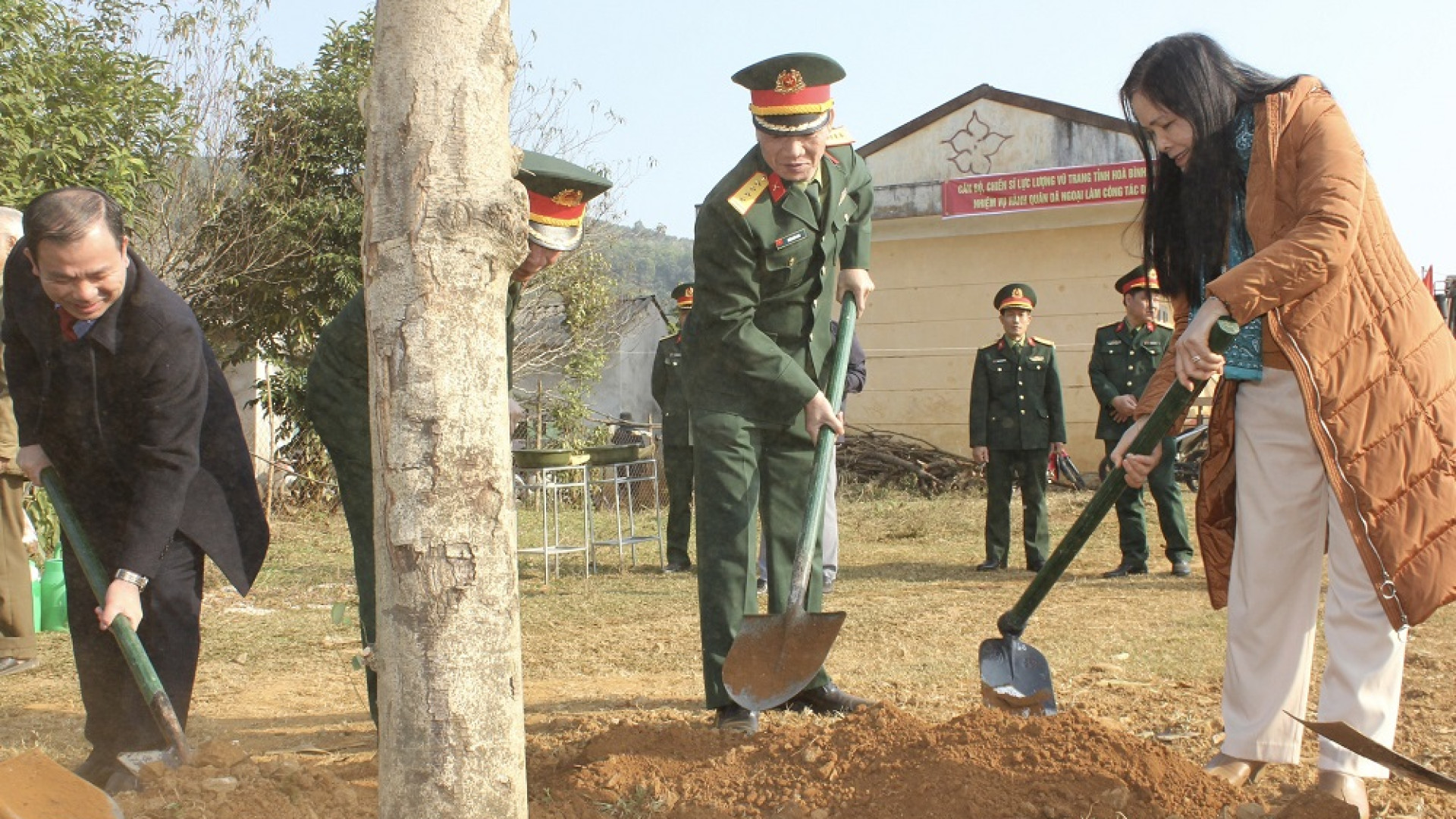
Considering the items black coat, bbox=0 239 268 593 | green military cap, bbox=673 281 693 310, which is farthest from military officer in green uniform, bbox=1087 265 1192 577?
black coat, bbox=0 239 268 593

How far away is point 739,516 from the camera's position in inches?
158

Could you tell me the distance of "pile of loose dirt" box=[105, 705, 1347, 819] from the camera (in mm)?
2857

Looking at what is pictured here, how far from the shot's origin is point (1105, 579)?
789 cm

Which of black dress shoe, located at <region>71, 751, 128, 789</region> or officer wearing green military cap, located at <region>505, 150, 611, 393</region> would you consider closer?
black dress shoe, located at <region>71, 751, 128, 789</region>

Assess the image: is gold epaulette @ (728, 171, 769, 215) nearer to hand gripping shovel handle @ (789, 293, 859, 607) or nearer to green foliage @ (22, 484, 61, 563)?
hand gripping shovel handle @ (789, 293, 859, 607)

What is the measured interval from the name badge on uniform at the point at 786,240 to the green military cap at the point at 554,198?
600 millimetres

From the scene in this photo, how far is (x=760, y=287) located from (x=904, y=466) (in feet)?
36.8

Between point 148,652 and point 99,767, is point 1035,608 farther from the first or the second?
point 99,767

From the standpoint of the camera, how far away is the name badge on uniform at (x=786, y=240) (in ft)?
13.2

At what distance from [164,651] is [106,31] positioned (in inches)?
331

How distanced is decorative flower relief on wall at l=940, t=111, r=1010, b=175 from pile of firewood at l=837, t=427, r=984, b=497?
370cm

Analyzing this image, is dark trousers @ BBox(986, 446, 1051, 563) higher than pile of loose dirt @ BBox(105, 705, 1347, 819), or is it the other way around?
dark trousers @ BBox(986, 446, 1051, 563)

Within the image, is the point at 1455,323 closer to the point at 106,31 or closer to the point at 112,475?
the point at 106,31

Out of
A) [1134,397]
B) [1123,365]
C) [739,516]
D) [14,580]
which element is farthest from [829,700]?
[1123,365]
